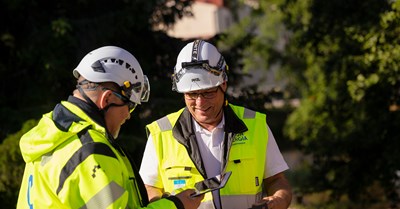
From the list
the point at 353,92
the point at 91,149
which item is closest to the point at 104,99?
the point at 91,149

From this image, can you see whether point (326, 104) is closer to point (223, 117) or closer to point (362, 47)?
point (362, 47)

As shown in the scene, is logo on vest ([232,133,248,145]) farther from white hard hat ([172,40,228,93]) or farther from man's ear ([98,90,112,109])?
man's ear ([98,90,112,109])

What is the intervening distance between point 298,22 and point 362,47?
9.62 feet

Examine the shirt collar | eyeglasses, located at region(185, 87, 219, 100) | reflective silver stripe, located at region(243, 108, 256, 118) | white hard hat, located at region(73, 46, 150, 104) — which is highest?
white hard hat, located at region(73, 46, 150, 104)

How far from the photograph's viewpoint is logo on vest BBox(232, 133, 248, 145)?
473cm

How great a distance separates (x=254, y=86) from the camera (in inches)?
438

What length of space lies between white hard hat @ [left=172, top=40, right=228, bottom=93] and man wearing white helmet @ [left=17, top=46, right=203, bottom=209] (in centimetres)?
91

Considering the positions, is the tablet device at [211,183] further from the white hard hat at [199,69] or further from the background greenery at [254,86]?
the background greenery at [254,86]

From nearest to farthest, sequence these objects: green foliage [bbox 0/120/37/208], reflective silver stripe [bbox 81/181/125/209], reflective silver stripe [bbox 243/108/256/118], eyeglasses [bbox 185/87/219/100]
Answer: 1. reflective silver stripe [bbox 81/181/125/209]
2. eyeglasses [bbox 185/87/219/100]
3. reflective silver stripe [bbox 243/108/256/118]
4. green foliage [bbox 0/120/37/208]

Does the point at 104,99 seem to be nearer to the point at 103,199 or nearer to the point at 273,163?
the point at 103,199

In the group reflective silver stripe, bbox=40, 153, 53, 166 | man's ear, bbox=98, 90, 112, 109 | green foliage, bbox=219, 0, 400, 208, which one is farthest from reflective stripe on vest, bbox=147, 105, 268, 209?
green foliage, bbox=219, 0, 400, 208

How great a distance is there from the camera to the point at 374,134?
10.9 m

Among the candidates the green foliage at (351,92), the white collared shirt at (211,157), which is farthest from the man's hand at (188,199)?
the green foliage at (351,92)

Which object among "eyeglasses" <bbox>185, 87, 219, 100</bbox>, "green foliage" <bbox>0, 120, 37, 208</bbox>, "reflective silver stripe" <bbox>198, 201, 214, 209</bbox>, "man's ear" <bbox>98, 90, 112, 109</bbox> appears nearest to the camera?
"man's ear" <bbox>98, 90, 112, 109</bbox>
